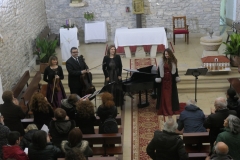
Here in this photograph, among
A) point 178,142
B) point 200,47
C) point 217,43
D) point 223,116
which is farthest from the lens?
point 200,47

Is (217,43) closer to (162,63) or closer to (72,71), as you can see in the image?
(162,63)

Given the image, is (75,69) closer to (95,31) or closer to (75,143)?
(75,143)

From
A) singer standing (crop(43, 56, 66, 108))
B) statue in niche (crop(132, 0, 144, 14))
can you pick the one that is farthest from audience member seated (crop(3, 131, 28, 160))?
statue in niche (crop(132, 0, 144, 14))

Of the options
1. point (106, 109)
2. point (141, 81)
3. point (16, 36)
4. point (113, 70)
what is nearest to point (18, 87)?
point (16, 36)

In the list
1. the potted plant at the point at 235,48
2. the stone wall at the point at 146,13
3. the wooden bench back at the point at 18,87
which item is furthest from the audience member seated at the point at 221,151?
the stone wall at the point at 146,13

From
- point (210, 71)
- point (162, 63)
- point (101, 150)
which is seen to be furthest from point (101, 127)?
point (210, 71)

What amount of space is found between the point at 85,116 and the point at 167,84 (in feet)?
9.10

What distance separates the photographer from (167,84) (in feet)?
26.9

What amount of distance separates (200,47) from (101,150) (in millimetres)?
7279

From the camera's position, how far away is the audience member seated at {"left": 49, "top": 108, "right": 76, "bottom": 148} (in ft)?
17.7

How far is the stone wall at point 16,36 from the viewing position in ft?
29.0

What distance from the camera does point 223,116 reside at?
17.8ft

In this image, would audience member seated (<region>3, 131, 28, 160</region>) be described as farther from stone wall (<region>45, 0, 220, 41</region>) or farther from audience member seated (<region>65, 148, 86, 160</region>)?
stone wall (<region>45, 0, 220, 41</region>)

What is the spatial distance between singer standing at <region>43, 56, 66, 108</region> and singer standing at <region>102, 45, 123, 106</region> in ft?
3.41
